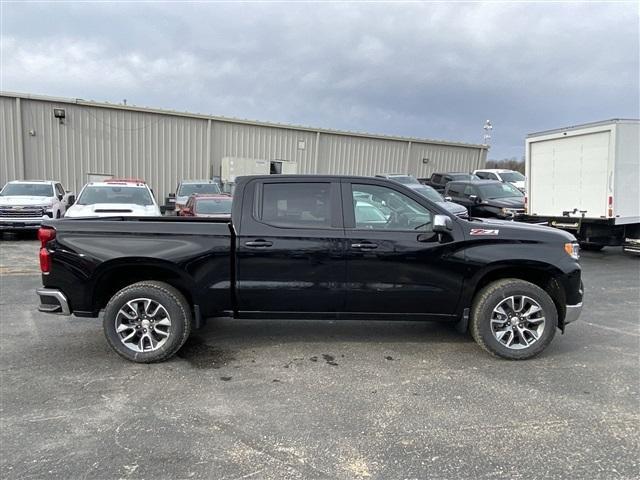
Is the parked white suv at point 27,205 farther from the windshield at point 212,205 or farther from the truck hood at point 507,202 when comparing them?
the truck hood at point 507,202

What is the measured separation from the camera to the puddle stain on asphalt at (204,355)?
4.50 metres

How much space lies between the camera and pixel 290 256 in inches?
177

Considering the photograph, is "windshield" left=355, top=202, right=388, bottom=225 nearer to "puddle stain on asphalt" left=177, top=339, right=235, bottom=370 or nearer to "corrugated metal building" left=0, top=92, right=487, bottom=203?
"puddle stain on asphalt" left=177, top=339, right=235, bottom=370

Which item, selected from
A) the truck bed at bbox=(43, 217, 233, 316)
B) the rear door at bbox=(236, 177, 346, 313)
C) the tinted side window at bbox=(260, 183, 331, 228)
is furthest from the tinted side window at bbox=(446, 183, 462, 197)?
the truck bed at bbox=(43, 217, 233, 316)

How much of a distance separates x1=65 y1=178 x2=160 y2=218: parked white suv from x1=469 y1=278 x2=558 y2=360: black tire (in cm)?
854

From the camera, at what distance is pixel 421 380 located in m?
4.16

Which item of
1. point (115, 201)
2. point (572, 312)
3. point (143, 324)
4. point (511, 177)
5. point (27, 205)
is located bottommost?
point (143, 324)

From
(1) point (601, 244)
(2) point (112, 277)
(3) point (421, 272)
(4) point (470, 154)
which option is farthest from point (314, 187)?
(4) point (470, 154)

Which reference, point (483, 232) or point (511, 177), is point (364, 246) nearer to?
point (483, 232)

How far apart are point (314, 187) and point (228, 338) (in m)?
1.95

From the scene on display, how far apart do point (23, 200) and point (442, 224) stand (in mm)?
12852

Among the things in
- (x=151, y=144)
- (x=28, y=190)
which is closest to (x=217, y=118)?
(x=151, y=144)

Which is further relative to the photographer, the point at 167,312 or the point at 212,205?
the point at 212,205

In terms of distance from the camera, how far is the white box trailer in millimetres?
10195
